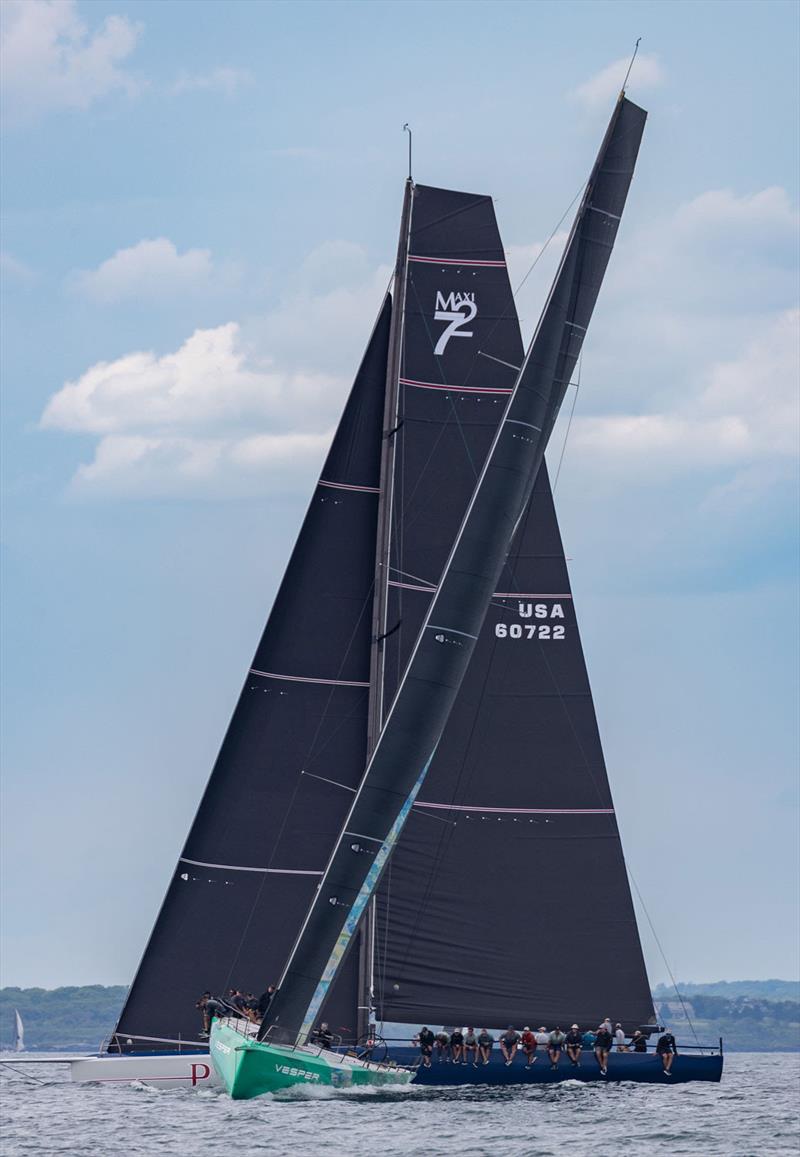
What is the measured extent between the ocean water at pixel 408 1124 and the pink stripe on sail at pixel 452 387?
1271cm

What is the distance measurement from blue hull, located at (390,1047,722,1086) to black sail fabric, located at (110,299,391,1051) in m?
2.94

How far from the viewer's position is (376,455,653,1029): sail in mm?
35156

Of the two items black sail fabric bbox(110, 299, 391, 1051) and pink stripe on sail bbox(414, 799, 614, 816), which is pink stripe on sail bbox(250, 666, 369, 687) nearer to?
black sail fabric bbox(110, 299, 391, 1051)

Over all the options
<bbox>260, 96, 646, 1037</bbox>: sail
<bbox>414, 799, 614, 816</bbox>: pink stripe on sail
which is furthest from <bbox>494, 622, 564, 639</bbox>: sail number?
<bbox>260, 96, 646, 1037</bbox>: sail

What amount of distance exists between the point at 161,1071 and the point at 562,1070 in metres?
6.75

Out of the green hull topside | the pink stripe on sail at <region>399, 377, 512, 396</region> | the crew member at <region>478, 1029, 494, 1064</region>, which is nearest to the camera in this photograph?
the green hull topside

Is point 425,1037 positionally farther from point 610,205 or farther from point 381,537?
point 610,205

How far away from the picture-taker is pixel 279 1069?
3070cm

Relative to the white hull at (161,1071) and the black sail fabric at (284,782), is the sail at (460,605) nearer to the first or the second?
the black sail fabric at (284,782)

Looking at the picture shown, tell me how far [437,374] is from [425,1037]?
12291mm

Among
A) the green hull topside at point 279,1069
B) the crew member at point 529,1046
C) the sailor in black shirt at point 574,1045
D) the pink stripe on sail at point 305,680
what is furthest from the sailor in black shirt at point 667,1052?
the pink stripe on sail at point 305,680

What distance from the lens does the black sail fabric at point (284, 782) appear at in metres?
35.8

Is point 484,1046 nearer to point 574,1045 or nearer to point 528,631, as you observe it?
point 574,1045

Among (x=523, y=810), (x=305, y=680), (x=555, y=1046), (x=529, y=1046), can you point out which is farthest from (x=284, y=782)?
(x=555, y=1046)
